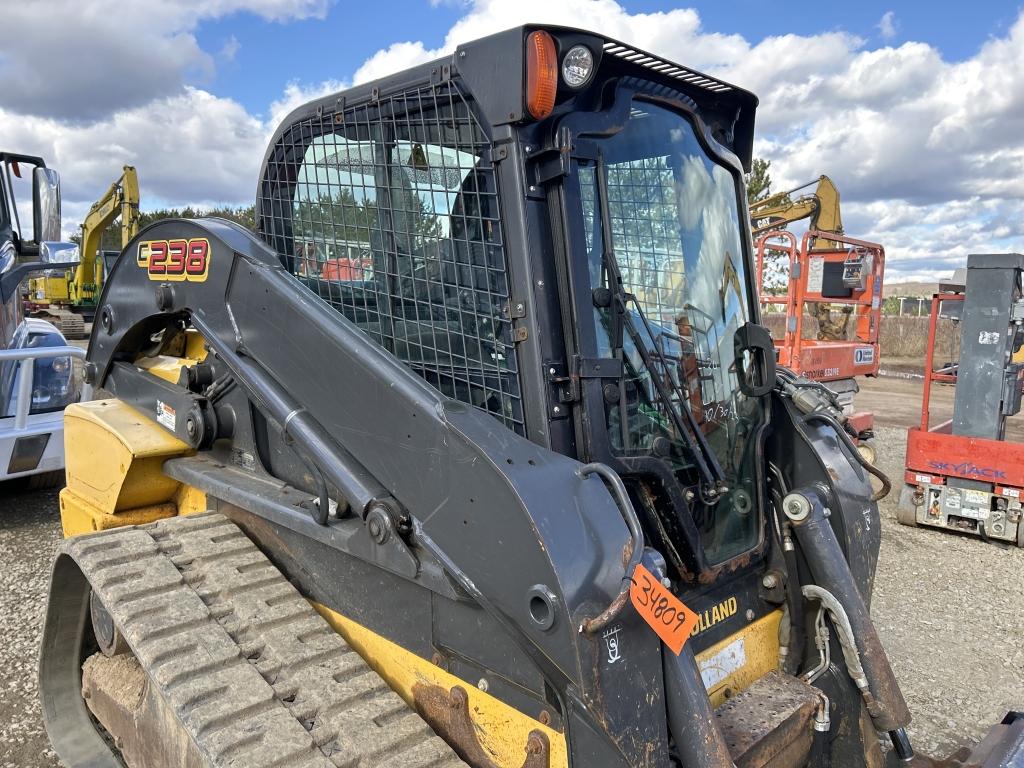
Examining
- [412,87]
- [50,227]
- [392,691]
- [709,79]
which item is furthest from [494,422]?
[50,227]

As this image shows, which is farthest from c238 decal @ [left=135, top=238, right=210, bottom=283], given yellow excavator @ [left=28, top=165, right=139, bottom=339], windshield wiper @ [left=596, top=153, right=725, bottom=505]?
yellow excavator @ [left=28, top=165, right=139, bottom=339]

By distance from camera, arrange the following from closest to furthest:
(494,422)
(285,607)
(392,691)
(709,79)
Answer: (494,422) < (392,691) < (285,607) < (709,79)

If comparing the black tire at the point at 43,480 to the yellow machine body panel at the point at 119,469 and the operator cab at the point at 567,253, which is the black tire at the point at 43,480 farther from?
the operator cab at the point at 567,253

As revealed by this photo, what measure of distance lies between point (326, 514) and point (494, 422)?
0.65 metres

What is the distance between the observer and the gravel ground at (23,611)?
3078 mm

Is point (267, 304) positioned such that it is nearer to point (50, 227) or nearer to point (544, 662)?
point (544, 662)

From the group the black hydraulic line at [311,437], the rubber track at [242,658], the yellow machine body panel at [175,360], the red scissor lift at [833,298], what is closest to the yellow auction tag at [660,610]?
the rubber track at [242,658]

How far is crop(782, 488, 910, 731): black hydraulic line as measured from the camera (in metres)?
2.43

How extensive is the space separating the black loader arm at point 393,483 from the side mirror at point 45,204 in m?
2.88

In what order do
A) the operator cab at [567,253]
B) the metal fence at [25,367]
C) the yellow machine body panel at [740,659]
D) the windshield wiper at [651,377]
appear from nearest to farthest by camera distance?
the operator cab at [567,253]
the windshield wiper at [651,377]
the yellow machine body panel at [740,659]
the metal fence at [25,367]

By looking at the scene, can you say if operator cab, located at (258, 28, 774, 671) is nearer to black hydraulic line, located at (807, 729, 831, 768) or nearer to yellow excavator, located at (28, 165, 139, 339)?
black hydraulic line, located at (807, 729, 831, 768)

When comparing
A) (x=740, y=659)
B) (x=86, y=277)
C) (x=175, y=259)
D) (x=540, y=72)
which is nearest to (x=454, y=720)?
(x=740, y=659)

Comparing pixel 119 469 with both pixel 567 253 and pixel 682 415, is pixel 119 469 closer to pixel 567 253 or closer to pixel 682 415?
pixel 567 253

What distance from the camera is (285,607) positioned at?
232 centimetres
